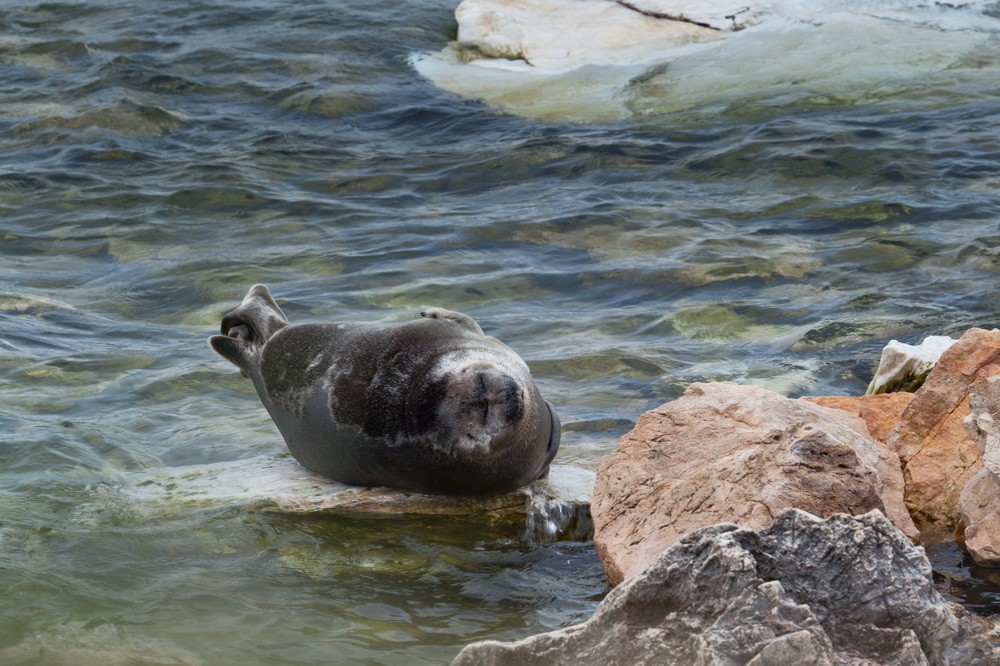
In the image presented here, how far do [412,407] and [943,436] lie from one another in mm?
1843

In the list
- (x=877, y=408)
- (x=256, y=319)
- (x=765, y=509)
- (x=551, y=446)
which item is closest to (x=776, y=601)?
(x=765, y=509)

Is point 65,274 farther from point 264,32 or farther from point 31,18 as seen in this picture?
point 31,18

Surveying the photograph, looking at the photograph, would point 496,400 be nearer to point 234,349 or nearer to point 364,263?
point 234,349

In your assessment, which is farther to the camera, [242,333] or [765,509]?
[242,333]

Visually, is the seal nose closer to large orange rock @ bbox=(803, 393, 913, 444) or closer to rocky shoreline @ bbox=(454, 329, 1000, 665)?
rocky shoreline @ bbox=(454, 329, 1000, 665)

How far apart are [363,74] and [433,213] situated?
406 cm

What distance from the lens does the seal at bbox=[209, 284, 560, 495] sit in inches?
169

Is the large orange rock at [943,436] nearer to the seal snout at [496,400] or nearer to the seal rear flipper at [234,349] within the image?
the seal snout at [496,400]

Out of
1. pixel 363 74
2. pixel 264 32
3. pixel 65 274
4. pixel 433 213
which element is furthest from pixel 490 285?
pixel 264 32

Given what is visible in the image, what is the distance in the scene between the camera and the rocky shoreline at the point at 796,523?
2.64 metres

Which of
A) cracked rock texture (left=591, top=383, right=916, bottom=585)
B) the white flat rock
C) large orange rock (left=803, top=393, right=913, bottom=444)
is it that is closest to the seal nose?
cracked rock texture (left=591, top=383, right=916, bottom=585)

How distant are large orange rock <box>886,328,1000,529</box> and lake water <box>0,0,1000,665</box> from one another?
40 cm

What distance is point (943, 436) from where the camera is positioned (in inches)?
A: 169

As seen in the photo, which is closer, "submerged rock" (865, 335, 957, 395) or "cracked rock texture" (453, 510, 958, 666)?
"cracked rock texture" (453, 510, 958, 666)
